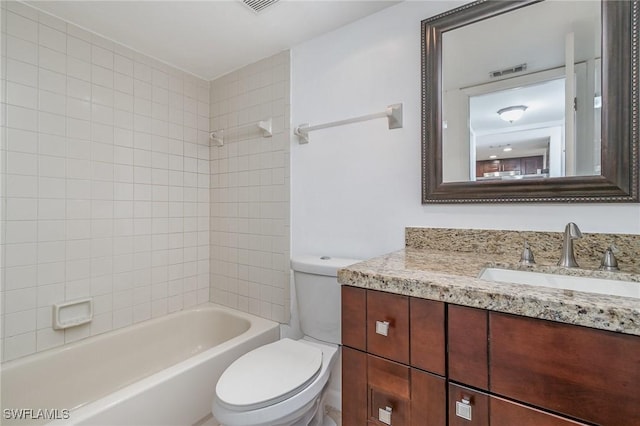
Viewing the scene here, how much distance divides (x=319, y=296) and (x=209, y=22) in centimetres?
160

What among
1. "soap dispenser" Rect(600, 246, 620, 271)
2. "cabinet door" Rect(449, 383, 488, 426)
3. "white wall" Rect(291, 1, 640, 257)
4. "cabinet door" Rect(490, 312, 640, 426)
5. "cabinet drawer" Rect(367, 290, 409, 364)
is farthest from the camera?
"white wall" Rect(291, 1, 640, 257)

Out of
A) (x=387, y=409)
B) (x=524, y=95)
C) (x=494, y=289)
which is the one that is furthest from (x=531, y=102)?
(x=387, y=409)

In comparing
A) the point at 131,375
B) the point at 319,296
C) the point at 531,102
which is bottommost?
the point at 131,375

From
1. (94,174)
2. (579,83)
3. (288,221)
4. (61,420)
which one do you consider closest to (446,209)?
(579,83)

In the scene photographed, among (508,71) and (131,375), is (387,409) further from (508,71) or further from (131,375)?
(131,375)

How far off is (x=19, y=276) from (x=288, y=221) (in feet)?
4.54

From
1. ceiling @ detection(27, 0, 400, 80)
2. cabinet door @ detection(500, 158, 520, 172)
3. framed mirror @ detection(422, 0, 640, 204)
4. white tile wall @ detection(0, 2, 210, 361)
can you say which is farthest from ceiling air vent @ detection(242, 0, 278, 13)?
cabinet door @ detection(500, 158, 520, 172)

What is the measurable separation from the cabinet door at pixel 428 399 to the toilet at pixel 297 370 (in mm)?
461

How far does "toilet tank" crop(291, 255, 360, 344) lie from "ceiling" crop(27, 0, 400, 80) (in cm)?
131

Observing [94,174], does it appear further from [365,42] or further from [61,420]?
[365,42]

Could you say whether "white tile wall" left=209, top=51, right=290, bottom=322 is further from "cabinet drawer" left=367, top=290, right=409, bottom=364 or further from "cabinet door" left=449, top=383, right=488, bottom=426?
"cabinet door" left=449, top=383, right=488, bottom=426

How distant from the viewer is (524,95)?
3.79ft

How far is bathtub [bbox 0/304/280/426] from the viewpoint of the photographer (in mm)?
1178

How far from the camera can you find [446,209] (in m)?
1.33
